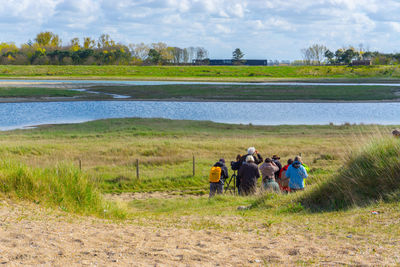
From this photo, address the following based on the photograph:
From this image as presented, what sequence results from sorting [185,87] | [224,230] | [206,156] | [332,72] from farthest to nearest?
[332,72], [185,87], [206,156], [224,230]

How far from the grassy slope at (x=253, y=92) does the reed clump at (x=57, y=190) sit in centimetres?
4805

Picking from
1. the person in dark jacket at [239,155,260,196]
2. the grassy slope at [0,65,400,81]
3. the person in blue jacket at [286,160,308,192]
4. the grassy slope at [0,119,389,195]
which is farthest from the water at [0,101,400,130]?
the grassy slope at [0,65,400,81]

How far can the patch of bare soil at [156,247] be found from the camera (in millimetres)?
5215

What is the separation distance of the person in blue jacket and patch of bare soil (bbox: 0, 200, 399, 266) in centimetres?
416

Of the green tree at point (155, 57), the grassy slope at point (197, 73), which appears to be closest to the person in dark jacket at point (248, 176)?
the grassy slope at point (197, 73)

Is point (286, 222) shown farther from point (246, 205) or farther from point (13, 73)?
point (13, 73)

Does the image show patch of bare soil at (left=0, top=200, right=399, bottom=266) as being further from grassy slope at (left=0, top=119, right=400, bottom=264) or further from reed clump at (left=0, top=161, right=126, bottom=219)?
reed clump at (left=0, top=161, right=126, bottom=219)

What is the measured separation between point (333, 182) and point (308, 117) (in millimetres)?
34210

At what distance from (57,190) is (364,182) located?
19.1 feet

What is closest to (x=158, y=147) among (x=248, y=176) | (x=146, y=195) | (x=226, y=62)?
(x=146, y=195)

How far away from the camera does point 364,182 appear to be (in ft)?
28.4

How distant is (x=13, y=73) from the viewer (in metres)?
102

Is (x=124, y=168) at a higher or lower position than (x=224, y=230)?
lower

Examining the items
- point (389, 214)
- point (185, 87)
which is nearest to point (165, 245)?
point (389, 214)
